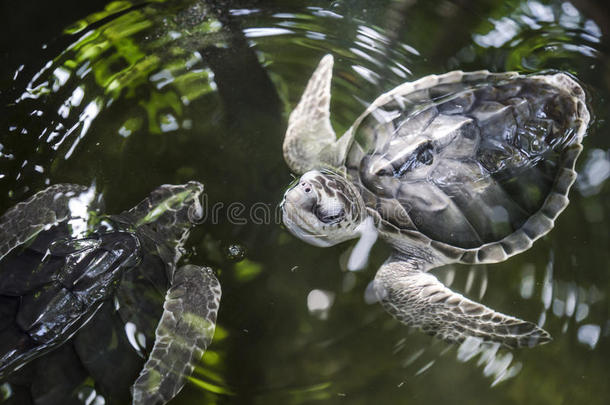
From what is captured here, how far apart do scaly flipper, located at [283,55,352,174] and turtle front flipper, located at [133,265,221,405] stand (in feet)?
2.56

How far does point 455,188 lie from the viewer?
2170mm

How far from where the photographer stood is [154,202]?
7.75 feet

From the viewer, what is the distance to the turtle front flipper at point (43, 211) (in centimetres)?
223

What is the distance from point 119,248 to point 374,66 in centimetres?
185

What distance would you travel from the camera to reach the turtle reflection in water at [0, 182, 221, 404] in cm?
185

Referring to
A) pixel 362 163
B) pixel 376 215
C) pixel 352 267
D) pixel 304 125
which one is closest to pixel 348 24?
pixel 304 125

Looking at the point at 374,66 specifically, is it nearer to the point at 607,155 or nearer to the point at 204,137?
the point at 204,137

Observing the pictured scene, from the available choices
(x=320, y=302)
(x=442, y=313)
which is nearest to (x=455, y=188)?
(x=442, y=313)

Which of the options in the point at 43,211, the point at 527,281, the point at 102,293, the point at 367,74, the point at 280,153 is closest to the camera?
the point at 102,293

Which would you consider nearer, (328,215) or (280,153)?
(328,215)

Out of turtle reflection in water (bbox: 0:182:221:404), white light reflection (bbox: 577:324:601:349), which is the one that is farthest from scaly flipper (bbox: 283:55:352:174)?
white light reflection (bbox: 577:324:601:349)

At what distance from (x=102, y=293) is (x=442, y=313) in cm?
156

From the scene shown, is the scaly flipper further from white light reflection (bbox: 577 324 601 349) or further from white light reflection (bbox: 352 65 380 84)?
white light reflection (bbox: 577 324 601 349)

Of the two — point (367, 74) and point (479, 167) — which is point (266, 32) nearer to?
point (367, 74)
